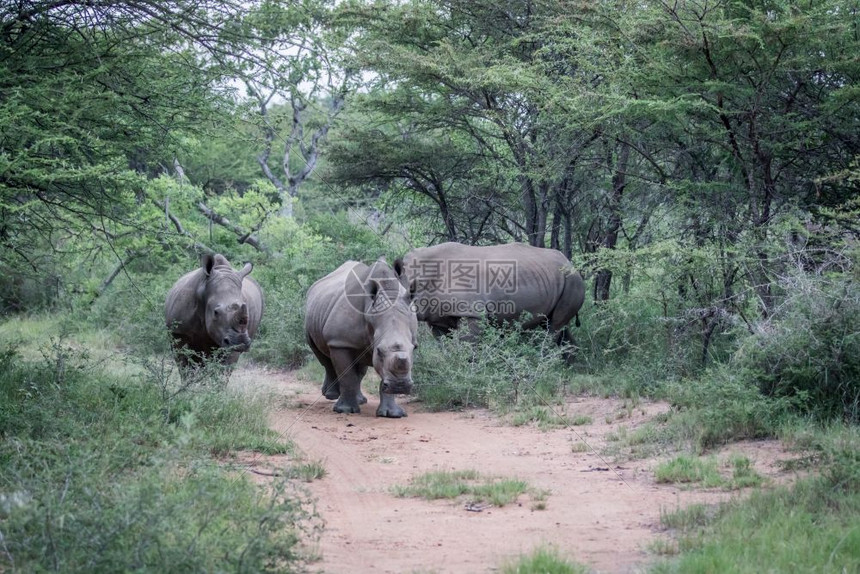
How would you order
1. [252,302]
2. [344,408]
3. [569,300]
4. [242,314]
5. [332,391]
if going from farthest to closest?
1. [569,300]
2. [332,391]
3. [252,302]
4. [344,408]
5. [242,314]

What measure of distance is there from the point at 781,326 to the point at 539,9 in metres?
7.89

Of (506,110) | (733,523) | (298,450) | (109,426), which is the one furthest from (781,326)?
(506,110)

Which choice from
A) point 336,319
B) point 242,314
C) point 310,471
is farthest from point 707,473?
point 242,314

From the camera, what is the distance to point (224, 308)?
416 inches

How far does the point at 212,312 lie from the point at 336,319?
1382 mm

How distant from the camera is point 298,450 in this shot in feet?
28.2

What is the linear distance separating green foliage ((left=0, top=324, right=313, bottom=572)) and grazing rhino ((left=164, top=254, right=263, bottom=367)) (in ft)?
7.51

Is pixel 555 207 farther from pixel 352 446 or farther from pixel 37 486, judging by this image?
pixel 37 486

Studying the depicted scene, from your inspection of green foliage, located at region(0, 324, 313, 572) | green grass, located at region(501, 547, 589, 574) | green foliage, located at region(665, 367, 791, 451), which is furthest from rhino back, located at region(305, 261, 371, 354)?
green grass, located at region(501, 547, 589, 574)

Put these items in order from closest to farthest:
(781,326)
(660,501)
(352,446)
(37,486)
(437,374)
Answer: (37,486) → (660,501) → (781,326) → (352,446) → (437,374)

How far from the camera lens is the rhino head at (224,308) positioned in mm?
10516

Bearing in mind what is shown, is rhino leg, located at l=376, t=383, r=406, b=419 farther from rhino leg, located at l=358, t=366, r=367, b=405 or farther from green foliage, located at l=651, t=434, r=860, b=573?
green foliage, located at l=651, t=434, r=860, b=573

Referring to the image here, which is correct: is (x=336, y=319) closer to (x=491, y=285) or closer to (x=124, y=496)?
(x=491, y=285)

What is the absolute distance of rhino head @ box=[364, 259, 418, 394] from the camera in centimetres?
1025
